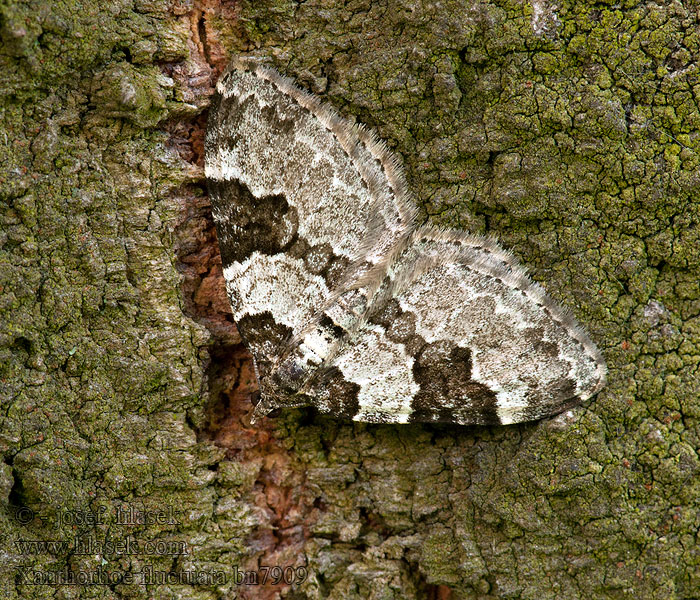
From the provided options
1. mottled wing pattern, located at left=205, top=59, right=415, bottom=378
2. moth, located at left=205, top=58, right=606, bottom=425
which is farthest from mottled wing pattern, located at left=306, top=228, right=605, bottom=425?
mottled wing pattern, located at left=205, top=59, right=415, bottom=378

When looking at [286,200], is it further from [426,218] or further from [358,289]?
[426,218]

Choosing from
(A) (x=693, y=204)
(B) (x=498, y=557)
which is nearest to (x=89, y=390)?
(B) (x=498, y=557)

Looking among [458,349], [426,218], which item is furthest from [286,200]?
[458,349]

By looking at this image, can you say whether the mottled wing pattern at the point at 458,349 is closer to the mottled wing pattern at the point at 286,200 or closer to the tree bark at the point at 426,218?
the tree bark at the point at 426,218

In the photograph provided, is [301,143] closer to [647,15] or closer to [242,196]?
[242,196]

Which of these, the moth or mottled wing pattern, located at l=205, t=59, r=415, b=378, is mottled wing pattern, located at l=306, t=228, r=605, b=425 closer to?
the moth
